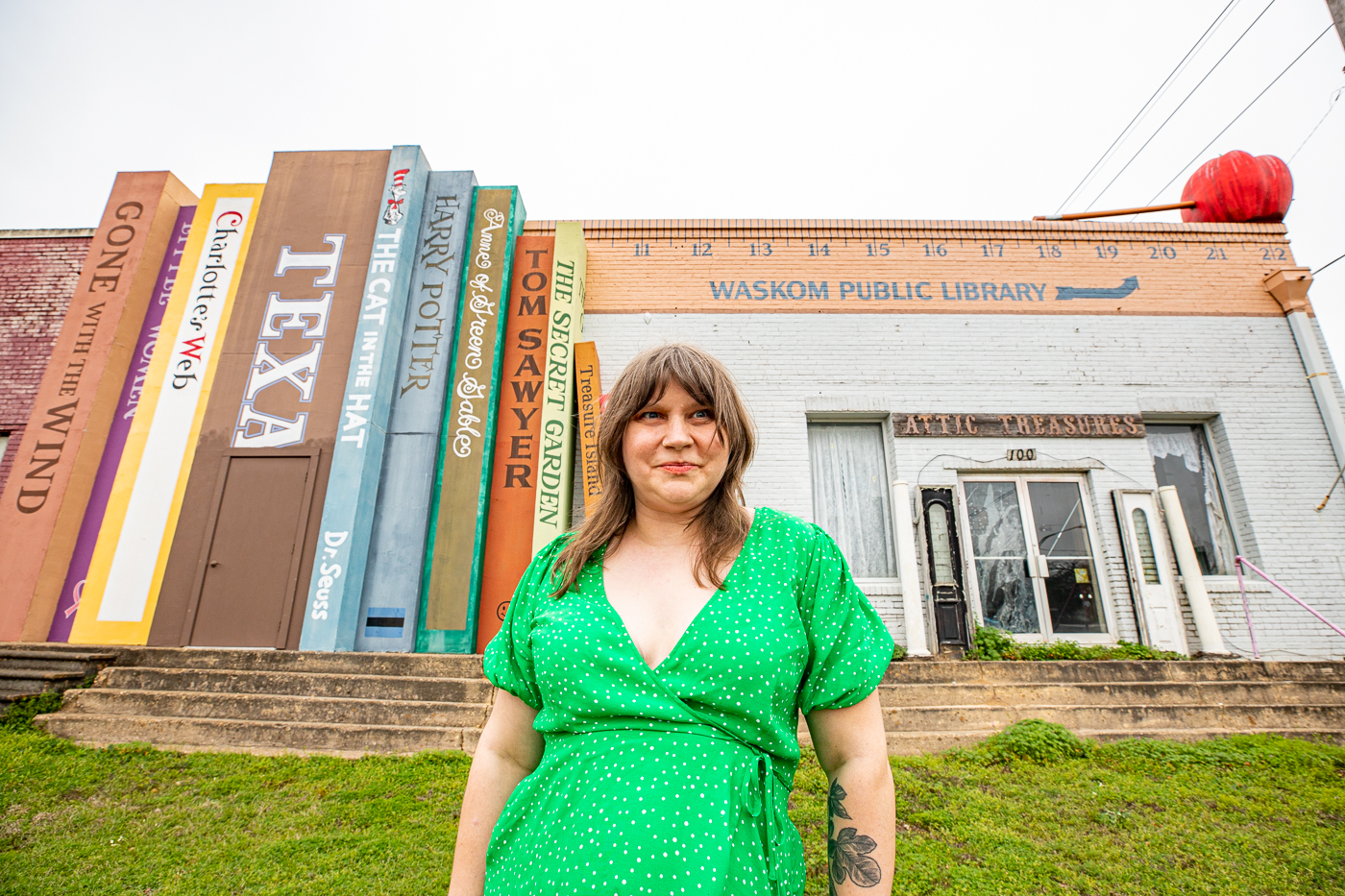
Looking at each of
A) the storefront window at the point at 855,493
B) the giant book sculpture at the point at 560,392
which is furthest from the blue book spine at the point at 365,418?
the storefront window at the point at 855,493

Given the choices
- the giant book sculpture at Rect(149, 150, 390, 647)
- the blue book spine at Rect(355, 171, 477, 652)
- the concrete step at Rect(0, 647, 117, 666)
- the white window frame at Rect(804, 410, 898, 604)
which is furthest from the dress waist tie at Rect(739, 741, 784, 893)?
the concrete step at Rect(0, 647, 117, 666)

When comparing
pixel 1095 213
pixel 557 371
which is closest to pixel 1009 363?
pixel 1095 213

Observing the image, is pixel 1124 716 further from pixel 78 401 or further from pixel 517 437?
pixel 78 401

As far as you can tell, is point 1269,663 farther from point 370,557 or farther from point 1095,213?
point 370,557

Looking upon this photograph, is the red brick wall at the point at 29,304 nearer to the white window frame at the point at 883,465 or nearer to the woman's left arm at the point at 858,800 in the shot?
the white window frame at the point at 883,465

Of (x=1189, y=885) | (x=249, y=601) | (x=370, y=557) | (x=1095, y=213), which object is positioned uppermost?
(x=1095, y=213)

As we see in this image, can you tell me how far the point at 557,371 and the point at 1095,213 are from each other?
7992 millimetres

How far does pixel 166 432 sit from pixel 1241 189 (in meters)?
14.0

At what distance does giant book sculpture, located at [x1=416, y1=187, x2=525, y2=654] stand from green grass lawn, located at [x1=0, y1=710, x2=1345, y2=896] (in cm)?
210

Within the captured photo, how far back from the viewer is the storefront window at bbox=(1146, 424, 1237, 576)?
7270mm

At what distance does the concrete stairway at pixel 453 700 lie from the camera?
14.5 ft

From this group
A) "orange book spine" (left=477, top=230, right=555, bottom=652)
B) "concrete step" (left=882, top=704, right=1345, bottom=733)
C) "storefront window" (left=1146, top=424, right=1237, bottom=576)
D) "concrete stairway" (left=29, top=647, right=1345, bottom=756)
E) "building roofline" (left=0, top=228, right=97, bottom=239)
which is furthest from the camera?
"building roofline" (left=0, top=228, right=97, bottom=239)

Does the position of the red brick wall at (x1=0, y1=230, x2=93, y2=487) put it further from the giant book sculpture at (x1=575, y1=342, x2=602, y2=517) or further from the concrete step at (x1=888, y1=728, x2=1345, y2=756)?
the concrete step at (x1=888, y1=728, x2=1345, y2=756)

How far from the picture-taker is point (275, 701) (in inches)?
185
